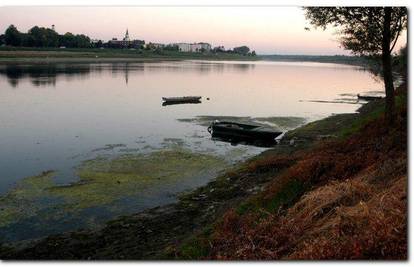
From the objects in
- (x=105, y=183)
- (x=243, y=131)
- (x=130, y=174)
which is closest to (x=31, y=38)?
(x=243, y=131)

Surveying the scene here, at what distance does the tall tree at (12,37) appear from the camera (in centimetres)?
16974

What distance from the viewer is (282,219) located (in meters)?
13.4

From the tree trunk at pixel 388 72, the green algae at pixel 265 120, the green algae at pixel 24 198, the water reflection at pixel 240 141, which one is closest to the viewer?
the green algae at pixel 24 198

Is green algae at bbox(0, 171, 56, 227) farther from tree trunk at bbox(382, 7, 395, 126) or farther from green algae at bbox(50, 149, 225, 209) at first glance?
tree trunk at bbox(382, 7, 395, 126)

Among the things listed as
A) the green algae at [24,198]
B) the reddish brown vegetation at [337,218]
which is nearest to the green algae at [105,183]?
the green algae at [24,198]

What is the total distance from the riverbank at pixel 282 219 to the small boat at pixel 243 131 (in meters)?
14.9

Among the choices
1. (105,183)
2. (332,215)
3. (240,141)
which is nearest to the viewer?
(332,215)

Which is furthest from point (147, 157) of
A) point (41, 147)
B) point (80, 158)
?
point (41, 147)

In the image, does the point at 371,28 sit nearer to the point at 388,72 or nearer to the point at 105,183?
the point at 388,72

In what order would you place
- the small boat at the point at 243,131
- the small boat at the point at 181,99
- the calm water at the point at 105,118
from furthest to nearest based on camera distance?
the small boat at the point at 181,99 → the small boat at the point at 243,131 → the calm water at the point at 105,118

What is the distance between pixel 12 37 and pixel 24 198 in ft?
555

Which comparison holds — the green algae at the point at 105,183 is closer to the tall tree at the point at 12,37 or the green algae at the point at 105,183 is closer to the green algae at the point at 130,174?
the green algae at the point at 130,174

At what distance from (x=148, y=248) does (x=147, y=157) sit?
17.4 meters

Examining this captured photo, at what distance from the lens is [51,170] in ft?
93.6
